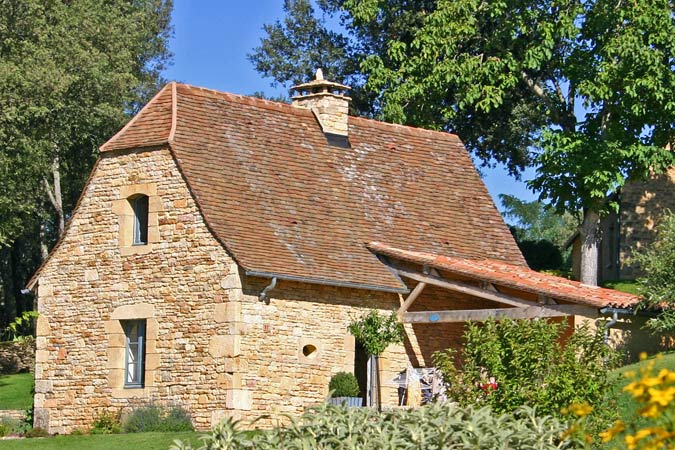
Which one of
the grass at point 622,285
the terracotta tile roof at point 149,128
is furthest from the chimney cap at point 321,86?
the grass at point 622,285

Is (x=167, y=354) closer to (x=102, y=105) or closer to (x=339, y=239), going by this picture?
(x=339, y=239)

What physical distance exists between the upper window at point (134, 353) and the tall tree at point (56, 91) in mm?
10389

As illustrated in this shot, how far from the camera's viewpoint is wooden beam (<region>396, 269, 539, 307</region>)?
2289cm

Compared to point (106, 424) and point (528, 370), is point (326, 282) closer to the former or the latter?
point (106, 424)

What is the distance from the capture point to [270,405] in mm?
21734

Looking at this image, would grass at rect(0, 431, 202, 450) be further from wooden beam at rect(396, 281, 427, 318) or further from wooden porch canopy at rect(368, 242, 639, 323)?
wooden porch canopy at rect(368, 242, 639, 323)

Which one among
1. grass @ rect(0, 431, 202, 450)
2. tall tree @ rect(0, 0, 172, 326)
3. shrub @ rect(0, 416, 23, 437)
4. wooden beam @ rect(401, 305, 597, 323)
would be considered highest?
tall tree @ rect(0, 0, 172, 326)

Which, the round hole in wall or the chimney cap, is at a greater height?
the chimney cap

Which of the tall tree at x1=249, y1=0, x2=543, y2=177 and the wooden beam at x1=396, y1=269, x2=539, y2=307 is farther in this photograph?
the tall tree at x1=249, y1=0, x2=543, y2=177

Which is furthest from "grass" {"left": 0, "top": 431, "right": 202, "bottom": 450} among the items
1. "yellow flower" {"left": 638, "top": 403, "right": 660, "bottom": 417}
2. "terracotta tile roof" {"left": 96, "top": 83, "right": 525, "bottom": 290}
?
"yellow flower" {"left": 638, "top": 403, "right": 660, "bottom": 417}

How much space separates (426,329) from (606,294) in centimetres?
358

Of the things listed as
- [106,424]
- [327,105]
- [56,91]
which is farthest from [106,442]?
[56,91]

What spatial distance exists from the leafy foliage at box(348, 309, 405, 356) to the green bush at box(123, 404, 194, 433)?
3336 millimetres

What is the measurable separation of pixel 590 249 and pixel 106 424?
1467 centimetres
